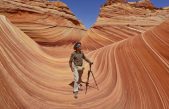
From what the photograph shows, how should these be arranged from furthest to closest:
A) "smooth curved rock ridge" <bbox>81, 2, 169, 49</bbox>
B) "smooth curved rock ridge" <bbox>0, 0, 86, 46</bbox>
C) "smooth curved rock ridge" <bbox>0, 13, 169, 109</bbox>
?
"smooth curved rock ridge" <bbox>0, 0, 86, 46</bbox>
"smooth curved rock ridge" <bbox>81, 2, 169, 49</bbox>
"smooth curved rock ridge" <bbox>0, 13, 169, 109</bbox>

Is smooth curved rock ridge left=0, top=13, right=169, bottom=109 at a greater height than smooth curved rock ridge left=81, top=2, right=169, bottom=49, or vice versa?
smooth curved rock ridge left=81, top=2, right=169, bottom=49

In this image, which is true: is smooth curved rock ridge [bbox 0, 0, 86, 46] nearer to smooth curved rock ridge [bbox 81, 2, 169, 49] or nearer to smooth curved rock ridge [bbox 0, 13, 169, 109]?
smooth curved rock ridge [bbox 81, 2, 169, 49]

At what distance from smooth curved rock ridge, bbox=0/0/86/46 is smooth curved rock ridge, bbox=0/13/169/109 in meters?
7.82

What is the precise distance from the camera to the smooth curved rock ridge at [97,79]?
807 cm

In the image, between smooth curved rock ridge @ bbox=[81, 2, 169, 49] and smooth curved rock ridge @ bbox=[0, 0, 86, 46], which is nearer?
smooth curved rock ridge @ bbox=[81, 2, 169, 49]

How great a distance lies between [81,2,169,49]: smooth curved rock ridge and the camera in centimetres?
2072

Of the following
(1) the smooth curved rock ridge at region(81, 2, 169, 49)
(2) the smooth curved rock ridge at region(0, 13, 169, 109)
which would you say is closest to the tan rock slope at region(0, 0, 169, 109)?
(2) the smooth curved rock ridge at region(0, 13, 169, 109)

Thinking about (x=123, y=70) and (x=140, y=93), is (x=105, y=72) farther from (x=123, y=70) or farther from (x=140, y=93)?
(x=140, y=93)

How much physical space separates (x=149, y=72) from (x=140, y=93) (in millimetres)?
1583

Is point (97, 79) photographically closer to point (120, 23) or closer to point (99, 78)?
point (99, 78)

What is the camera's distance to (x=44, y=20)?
76.1ft

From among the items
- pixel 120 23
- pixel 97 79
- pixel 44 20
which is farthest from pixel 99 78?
pixel 44 20

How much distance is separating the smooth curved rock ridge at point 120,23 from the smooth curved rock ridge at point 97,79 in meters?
6.66

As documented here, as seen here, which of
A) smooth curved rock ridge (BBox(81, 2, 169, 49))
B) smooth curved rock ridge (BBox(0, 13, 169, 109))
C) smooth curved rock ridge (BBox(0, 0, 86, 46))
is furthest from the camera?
smooth curved rock ridge (BBox(0, 0, 86, 46))
